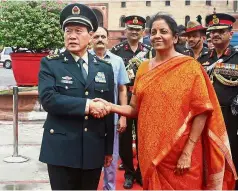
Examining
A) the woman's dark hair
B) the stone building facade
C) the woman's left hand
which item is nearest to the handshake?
the woman's left hand

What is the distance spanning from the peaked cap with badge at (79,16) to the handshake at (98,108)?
0.50 metres

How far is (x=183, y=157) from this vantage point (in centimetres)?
283

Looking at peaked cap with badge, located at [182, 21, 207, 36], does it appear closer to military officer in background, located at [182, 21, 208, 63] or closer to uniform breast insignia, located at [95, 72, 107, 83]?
military officer in background, located at [182, 21, 208, 63]

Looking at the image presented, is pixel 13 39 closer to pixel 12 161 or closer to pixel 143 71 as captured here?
pixel 12 161

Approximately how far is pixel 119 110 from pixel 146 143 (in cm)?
30

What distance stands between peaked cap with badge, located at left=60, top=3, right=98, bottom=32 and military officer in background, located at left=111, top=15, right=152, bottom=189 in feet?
6.10

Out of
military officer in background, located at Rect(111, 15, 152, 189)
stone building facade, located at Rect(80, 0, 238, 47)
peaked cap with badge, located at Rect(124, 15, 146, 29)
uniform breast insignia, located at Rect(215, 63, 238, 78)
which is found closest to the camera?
uniform breast insignia, located at Rect(215, 63, 238, 78)

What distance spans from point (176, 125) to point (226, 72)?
1327 mm

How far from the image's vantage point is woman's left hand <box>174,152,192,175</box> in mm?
2818

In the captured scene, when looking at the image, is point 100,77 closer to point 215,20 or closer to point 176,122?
point 176,122

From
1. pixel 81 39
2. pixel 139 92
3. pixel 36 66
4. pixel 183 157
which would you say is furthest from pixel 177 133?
pixel 36 66

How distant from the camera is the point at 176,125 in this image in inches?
111

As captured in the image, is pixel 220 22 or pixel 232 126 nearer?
pixel 232 126

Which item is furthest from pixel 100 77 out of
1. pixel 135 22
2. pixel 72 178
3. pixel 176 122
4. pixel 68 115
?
pixel 135 22
